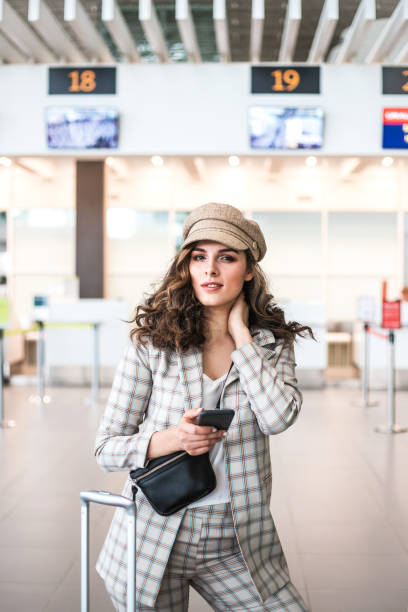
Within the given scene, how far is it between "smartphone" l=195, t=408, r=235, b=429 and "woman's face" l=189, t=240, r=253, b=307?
28 centimetres

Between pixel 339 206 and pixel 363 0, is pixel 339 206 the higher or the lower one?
the lower one

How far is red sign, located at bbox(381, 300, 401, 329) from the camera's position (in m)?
5.42

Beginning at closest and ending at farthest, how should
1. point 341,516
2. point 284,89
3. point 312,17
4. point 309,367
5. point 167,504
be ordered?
1. point 167,504
2. point 341,516
3. point 284,89
4. point 312,17
5. point 309,367

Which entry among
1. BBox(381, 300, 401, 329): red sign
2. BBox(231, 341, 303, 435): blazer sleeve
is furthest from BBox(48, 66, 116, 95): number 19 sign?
BBox(231, 341, 303, 435): blazer sleeve

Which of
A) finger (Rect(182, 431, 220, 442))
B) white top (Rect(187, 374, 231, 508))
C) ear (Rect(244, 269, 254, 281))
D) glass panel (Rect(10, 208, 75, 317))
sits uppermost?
glass panel (Rect(10, 208, 75, 317))

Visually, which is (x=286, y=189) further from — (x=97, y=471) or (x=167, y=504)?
(x=167, y=504)

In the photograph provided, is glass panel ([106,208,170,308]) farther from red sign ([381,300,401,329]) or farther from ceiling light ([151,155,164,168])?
red sign ([381,300,401,329])

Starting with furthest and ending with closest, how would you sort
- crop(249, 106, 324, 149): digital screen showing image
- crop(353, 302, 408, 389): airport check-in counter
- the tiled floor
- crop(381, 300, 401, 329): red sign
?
1. crop(353, 302, 408, 389): airport check-in counter
2. crop(249, 106, 324, 149): digital screen showing image
3. crop(381, 300, 401, 329): red sign
4. the tiled floor

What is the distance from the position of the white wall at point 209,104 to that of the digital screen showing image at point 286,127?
0.09m

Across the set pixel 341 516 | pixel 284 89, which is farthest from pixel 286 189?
pixel 341 516

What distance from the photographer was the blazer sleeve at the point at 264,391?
1293mm

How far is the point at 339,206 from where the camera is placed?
10789 mm

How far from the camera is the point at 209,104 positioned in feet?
19.7

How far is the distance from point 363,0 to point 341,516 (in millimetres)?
3837
